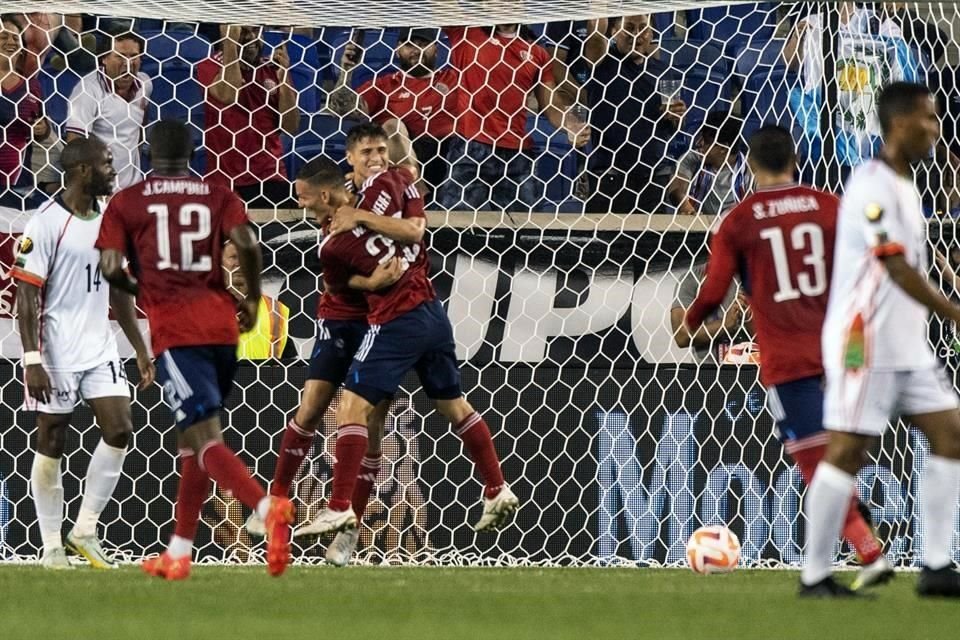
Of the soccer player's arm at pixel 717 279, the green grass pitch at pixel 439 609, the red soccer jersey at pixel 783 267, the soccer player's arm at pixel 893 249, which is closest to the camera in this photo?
the green grass pitch at pixel 439 609

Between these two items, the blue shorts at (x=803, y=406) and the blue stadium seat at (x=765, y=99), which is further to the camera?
the blue stadium seat at (x=765, y=99)

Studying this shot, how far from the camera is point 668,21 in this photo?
32.7ft

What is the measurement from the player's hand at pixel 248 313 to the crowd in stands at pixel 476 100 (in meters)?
2.43

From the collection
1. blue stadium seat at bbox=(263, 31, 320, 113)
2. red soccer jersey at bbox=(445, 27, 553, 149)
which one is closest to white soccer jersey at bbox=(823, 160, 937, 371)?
red soccer jersey at bbox=(445, 27, 553, 149)

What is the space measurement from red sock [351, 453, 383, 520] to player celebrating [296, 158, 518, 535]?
40 centimetres

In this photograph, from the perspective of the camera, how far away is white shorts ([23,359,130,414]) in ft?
25.9

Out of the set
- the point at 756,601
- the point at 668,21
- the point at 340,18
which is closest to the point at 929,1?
the point at 668,21

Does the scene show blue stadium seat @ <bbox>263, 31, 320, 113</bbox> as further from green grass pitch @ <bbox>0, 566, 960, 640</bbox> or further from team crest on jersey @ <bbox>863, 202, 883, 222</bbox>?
team crest on jersey @ <bbox>863, 202, 883, 222</bbox>

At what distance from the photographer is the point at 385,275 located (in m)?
7.88

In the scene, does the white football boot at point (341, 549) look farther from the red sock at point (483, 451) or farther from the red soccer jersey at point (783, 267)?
the red soccer jersey at point (783, 267)

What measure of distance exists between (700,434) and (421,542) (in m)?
1.54

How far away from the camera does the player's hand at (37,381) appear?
7.55 meters

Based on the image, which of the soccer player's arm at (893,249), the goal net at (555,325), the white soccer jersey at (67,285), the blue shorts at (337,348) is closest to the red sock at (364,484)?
the blue shorts at (337,348)

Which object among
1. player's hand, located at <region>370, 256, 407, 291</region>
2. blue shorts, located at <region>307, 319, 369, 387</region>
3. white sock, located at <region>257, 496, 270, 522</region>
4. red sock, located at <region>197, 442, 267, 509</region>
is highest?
player's hand, located at <region>370, 256, 407, 291</region>
